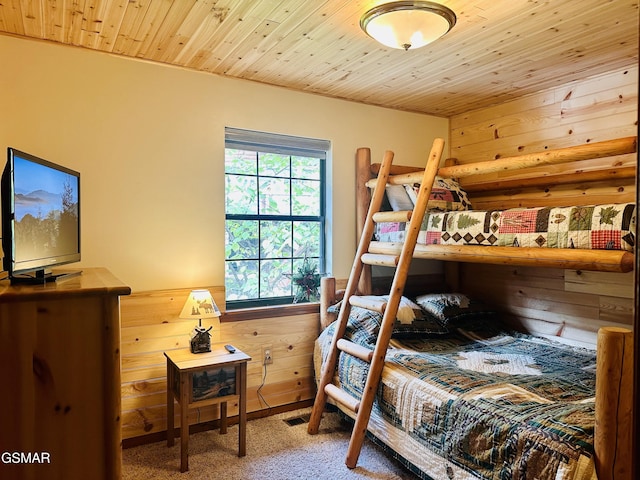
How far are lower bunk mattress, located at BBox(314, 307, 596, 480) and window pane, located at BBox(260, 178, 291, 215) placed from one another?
3.21ft

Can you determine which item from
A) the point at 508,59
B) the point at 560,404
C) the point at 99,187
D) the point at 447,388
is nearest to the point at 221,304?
the point at 99,187

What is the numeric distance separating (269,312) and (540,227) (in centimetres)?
179

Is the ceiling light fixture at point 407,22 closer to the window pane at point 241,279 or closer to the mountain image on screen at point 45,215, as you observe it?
the mountain image on screen at point 45,215

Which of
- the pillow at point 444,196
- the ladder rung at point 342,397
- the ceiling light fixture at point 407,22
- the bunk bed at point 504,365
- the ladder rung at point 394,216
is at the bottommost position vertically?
the ladder rung at point 342,397

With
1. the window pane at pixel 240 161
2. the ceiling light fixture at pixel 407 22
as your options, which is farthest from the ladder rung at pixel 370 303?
the ceiling light fixture at pixel 407 22

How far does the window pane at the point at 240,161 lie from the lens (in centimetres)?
312

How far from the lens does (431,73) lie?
112 inches

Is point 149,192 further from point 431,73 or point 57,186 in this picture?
point 431,73

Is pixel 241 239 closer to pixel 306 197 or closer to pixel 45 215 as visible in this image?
pixel 306 197

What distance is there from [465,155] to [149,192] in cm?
258

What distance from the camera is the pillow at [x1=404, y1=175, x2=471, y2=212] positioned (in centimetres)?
306

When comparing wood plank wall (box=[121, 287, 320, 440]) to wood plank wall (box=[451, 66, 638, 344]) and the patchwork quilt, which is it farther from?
wood plank wall (box=[451, 66, 638, 344])

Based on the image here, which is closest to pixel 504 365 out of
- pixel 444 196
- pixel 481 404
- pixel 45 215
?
pixel 481 404

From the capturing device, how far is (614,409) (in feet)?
4.92
